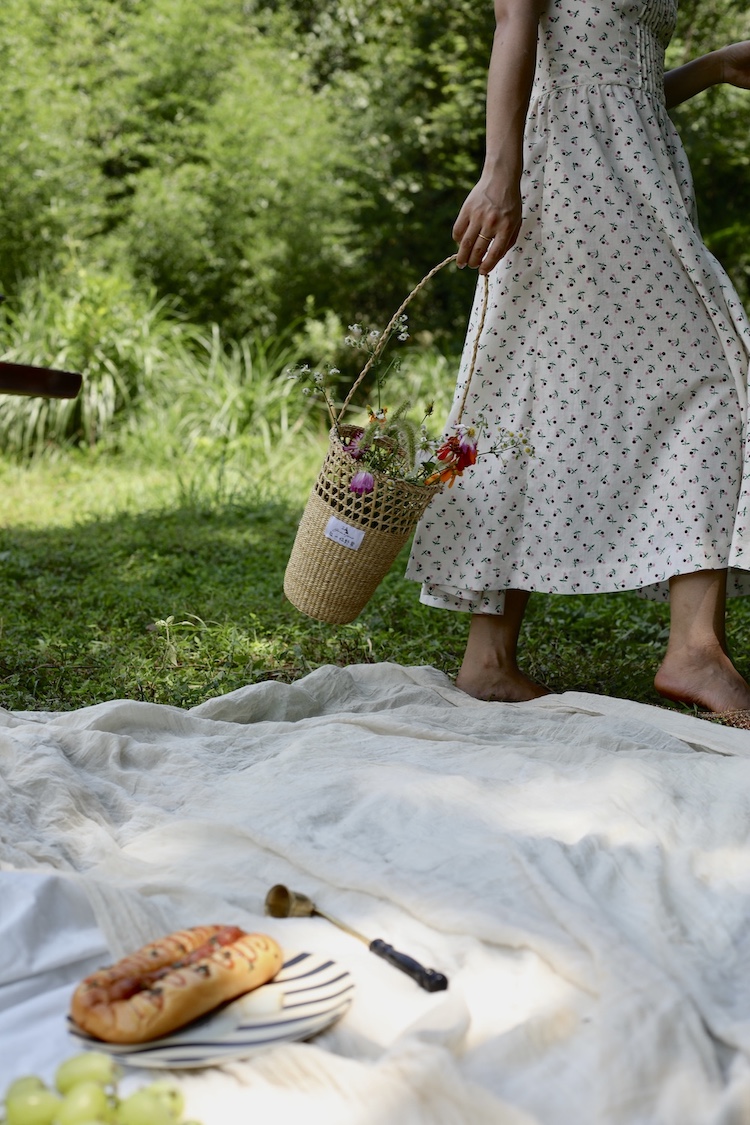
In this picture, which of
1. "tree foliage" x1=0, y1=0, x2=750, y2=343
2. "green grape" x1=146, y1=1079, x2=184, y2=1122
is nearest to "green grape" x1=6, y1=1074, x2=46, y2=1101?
"green grape" x1=146, y1=1079, x2=184, y2=1122

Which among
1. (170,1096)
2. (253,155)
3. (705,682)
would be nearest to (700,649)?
(705,682)

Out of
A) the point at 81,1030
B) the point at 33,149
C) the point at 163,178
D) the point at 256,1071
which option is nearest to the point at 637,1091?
the point at 256,1071

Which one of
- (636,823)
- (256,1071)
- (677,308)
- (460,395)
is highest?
(677,308)

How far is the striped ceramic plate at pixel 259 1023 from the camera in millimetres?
1196

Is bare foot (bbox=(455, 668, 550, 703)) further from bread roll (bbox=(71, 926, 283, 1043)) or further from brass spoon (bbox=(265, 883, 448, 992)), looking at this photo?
bread roll (bbox=(71, 926, 283, 1043))

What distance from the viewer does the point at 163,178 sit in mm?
8984

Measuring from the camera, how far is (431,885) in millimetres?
1562

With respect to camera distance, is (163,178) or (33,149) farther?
(163,178)

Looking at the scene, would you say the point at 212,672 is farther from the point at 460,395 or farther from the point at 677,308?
the point at 677,308

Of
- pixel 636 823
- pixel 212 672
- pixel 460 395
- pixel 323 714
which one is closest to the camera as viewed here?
pixel 636 823

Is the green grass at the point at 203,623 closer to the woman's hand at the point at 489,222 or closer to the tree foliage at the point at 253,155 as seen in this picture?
the woman's hand at the point at 489,222

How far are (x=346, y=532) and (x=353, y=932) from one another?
4.11 ft

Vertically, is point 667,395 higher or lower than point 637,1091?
higher

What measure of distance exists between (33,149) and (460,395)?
6239 mm
